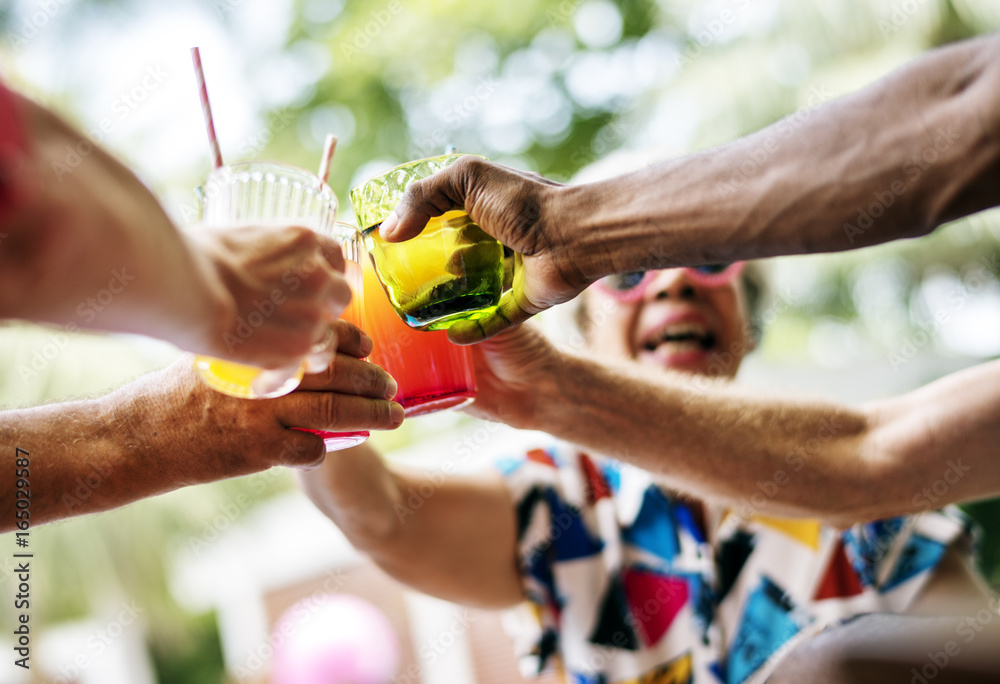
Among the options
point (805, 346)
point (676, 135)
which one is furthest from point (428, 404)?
point (805, 346)

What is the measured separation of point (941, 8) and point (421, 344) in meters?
7.28

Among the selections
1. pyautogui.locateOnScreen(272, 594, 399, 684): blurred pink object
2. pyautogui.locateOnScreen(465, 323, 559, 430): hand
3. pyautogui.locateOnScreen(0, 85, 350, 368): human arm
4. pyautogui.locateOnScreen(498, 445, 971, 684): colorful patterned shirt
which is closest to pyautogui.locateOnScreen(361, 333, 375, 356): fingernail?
pyautogui.locateOnScreen(0, 85, 350, 368): human arm

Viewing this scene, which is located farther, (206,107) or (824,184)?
(206,107)

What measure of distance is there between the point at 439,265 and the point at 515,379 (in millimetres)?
516

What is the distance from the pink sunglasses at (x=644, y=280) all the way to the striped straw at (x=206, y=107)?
4.30ft

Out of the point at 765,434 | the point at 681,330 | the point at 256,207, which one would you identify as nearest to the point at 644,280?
the point at 681,330

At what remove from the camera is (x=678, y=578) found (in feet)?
7.00

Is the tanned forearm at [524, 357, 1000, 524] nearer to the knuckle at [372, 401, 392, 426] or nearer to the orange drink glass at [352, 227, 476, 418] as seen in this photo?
the orange drink glass at [352, 227, 476, 418]

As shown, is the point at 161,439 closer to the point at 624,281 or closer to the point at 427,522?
the point at 427,522

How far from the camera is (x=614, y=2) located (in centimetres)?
801

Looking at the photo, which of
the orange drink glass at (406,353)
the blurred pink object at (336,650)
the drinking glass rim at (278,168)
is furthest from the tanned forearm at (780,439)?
the blurred pink object at (336,650)

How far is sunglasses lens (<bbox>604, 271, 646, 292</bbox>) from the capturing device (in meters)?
2.30

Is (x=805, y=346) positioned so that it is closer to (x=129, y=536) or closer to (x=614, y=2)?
(x=614, y=2)

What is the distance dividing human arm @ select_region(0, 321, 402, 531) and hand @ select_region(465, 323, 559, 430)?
1.32ft
